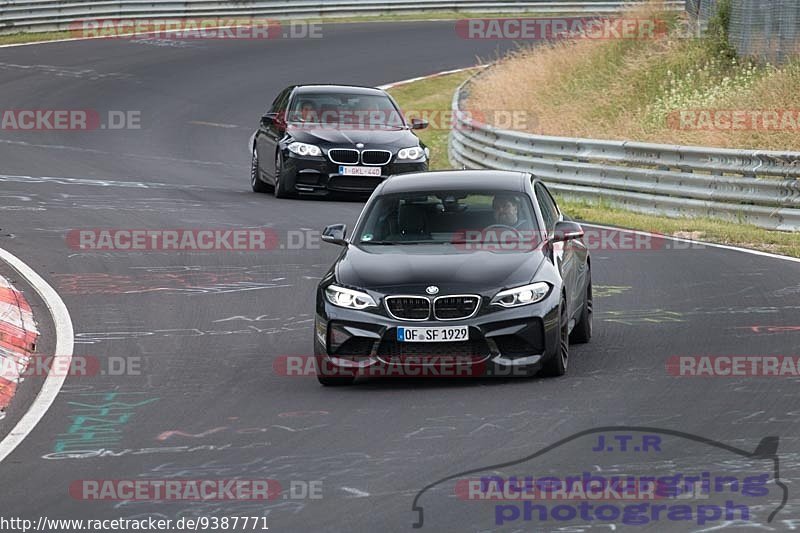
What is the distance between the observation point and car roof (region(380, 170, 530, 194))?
39.5 feet

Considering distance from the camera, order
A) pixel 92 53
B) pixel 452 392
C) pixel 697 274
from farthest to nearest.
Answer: pixel 92 53, pixel 697 274, pixel 452 392

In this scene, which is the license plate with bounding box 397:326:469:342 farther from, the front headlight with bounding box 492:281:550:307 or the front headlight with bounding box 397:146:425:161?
the front headlight with bounding box 397:146:425:161

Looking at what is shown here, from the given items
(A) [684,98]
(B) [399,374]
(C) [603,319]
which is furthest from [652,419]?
(A) [684,98]

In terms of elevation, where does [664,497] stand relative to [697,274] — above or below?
above

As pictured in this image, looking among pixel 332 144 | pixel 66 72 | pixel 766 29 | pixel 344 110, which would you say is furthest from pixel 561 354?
pixel 66 72

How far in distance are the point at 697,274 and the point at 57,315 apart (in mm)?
6403

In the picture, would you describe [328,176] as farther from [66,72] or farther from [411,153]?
[66,72]

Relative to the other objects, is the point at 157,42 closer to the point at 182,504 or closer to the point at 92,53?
the point at 92,53

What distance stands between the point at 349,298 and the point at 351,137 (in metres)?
12.3

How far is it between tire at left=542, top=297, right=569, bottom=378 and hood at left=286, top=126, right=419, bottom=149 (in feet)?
39.1

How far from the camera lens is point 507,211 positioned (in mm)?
11812

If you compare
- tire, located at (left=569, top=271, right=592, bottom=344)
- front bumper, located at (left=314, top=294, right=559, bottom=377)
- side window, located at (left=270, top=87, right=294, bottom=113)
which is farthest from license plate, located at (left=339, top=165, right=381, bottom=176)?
front bumper, located at (left=314, top=294, right=559, bottom=377)

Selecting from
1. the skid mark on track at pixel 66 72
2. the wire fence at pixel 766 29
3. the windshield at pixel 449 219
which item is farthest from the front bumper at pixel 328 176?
the skid mark on track at pixel 66 72

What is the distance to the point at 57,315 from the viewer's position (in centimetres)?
1384
